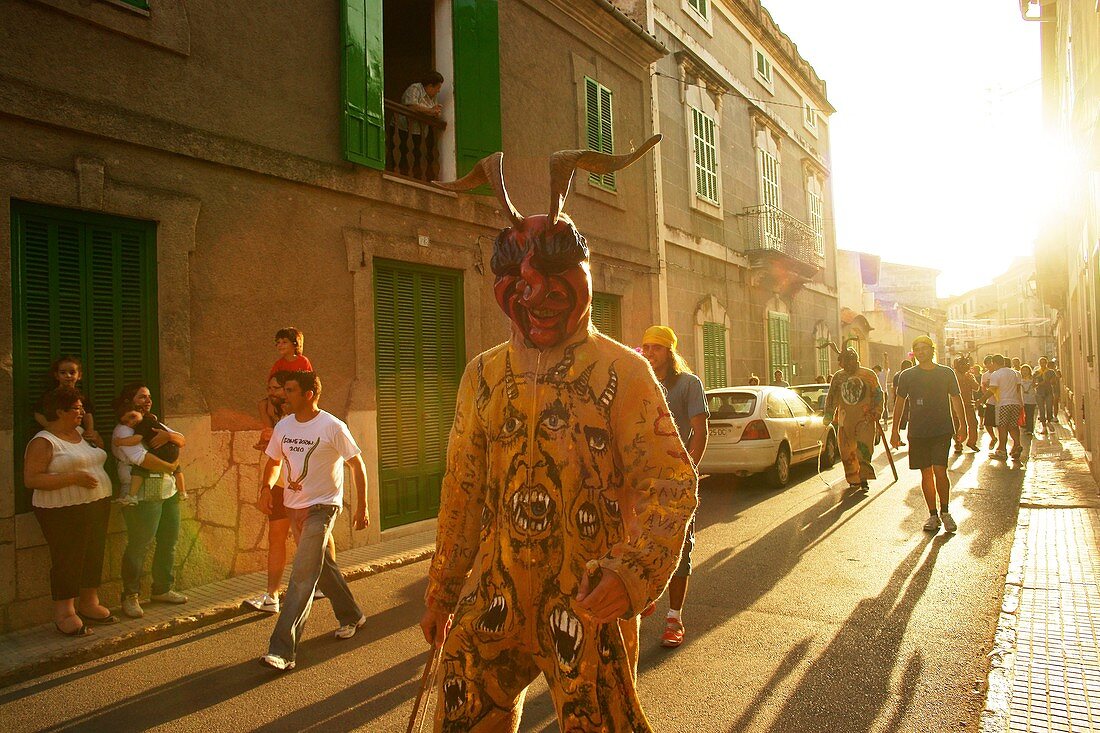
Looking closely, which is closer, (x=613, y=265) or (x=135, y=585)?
(x=135, y=585)

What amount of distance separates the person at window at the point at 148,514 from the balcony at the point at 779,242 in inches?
594

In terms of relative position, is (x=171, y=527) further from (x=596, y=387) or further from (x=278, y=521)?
(x=596, y=387)

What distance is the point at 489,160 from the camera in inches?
91.7

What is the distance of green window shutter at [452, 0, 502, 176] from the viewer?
978 cm

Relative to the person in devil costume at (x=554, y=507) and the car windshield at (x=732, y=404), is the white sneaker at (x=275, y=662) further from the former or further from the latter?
the car windshield at (x=732, y=404)

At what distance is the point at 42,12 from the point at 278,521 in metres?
4.20

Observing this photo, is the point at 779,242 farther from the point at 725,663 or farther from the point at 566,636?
the point at 566,636

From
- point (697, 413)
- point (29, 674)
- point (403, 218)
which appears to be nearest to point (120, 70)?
point (403, 218)

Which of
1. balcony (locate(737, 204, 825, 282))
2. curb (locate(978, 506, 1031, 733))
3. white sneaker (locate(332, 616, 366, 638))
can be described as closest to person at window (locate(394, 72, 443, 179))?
white sneaker (locate(332, 616, 366, 638))

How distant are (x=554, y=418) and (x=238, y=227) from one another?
600 centimetres

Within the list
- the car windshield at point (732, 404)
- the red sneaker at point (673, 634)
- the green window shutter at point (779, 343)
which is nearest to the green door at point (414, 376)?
the car windshield at point (732, 404)

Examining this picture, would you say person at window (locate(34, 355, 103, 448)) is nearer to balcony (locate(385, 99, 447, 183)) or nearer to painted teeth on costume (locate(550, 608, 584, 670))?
balcony (locate(385, 99, 447, 183))

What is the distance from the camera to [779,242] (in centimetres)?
2003

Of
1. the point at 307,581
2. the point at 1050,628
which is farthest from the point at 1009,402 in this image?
the point at 307,581
